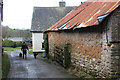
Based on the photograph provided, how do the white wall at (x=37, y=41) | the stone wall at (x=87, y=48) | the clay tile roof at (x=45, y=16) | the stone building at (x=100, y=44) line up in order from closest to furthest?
1. the stone building at (x=100, y=44)
2. the stone wall at (x=87, y=48)
3. the white wall at (x=37, y=41)
4. the clay tile roof at (x=45, y=16)

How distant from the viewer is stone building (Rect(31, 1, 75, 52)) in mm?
24797

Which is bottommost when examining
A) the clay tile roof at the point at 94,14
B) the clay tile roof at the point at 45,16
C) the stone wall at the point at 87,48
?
the stone wall at the point at 87,48

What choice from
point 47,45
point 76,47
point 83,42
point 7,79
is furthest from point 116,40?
point 47,45

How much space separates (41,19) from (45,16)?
3.32ft

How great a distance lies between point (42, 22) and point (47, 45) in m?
8.02

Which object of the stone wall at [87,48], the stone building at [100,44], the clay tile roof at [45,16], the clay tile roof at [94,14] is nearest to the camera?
the stone building at [100,44]

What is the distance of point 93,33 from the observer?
7.84 meters

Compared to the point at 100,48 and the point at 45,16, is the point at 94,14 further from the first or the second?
the point at 45,16

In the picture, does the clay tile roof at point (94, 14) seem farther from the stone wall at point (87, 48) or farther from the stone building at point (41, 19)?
the stone building at point (41, 19)

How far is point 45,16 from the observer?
88.8 feet

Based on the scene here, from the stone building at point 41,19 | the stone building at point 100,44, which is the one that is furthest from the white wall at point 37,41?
the stone building at point 100,44

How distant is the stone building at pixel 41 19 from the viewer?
2480 cm

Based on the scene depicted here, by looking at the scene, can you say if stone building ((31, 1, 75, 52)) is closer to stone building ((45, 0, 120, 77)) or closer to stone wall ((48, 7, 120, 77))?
stone building ((45, 0, 120, 77))

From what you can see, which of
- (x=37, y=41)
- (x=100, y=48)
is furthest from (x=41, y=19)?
(x=100, y=48)
